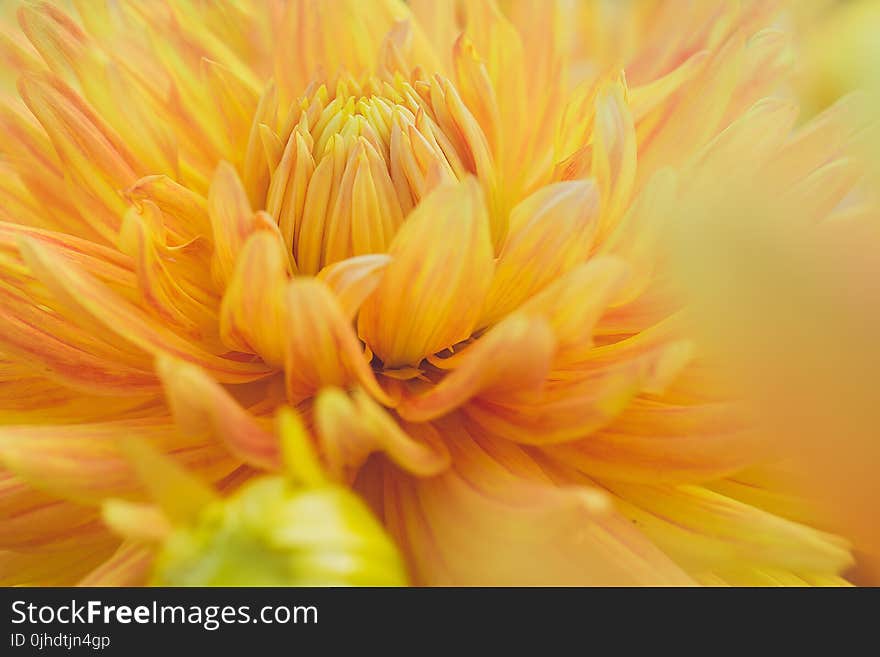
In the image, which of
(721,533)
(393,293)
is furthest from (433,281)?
(721,533)

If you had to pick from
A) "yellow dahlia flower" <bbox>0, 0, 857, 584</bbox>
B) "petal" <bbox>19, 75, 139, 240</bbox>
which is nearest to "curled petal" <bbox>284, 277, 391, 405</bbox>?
"yellow dahlia flower" <bbox>0, 0, 857, 584</bbox>

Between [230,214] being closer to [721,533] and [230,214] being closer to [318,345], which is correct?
[318,345]

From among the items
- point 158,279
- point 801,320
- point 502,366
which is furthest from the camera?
point 158,279

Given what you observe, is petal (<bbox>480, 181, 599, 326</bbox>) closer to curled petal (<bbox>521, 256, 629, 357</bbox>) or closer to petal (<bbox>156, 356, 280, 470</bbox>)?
curled petal (<bbox>521, 256, 629, 357</bbox>)

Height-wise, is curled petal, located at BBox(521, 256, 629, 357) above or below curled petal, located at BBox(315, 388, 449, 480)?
above

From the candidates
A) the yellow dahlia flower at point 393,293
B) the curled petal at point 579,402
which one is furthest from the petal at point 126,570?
the curled petal at point 579,402

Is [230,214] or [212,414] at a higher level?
[230,214]

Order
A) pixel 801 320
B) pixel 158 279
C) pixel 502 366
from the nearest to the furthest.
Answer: pixel 801 320, pixel 502 366, pixel 158 279

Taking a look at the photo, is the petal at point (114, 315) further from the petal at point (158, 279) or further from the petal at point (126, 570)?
the petal at point (126, 570)
